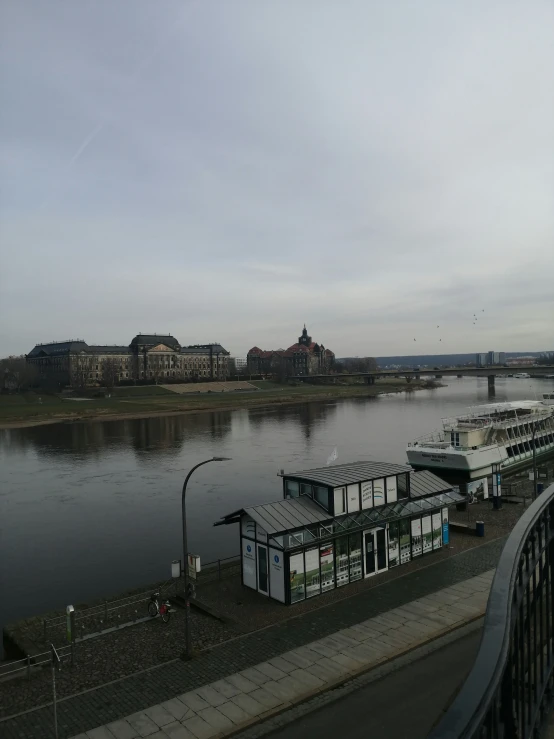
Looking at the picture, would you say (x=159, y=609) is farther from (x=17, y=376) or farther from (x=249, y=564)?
(x=17, y=376)

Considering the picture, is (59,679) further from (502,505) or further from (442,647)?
(502,505)

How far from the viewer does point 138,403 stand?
12169 cm

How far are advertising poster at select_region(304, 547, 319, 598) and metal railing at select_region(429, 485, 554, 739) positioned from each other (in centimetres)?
1531

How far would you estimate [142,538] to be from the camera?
105 ft

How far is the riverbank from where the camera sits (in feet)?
335

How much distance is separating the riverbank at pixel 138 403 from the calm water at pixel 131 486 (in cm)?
934

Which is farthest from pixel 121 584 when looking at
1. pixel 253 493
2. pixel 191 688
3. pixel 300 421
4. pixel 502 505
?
pixel 300 421

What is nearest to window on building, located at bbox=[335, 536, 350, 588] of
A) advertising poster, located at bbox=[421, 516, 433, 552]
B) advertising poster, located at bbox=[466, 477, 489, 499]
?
advertising poster, located at bbox=[421, 516, 433, 552]

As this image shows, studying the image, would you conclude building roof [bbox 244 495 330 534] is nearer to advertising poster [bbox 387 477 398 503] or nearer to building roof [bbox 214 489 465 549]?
building roof [bbox 214 489 465 549]

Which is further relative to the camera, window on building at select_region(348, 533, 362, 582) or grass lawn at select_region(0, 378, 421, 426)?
grass lawn at select_region(0, 378, 421, 426)

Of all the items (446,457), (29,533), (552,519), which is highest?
(552,519)

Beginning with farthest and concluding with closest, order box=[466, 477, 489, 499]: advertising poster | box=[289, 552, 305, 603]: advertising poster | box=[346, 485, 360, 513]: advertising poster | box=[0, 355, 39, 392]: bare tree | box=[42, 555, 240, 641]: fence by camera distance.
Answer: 1. box=[0, 355, 39, 392]: bare tree
2. box=[466, 477, 489, 499]: advertising poster
3. box=[346, 485, 360, 513]: advertising poster
4. box=[289, 552, 305, 603]: advertising poster
5. box=[42, 555, 240, 641]: fence

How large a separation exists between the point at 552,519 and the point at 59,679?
14.8 meters

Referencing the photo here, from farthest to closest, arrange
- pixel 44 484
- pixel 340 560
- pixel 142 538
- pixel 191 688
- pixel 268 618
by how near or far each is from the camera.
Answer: pixel 44 484 < pixel 142 538 < pixel 340 560 < pixel 268 618 < pixel 191 688
